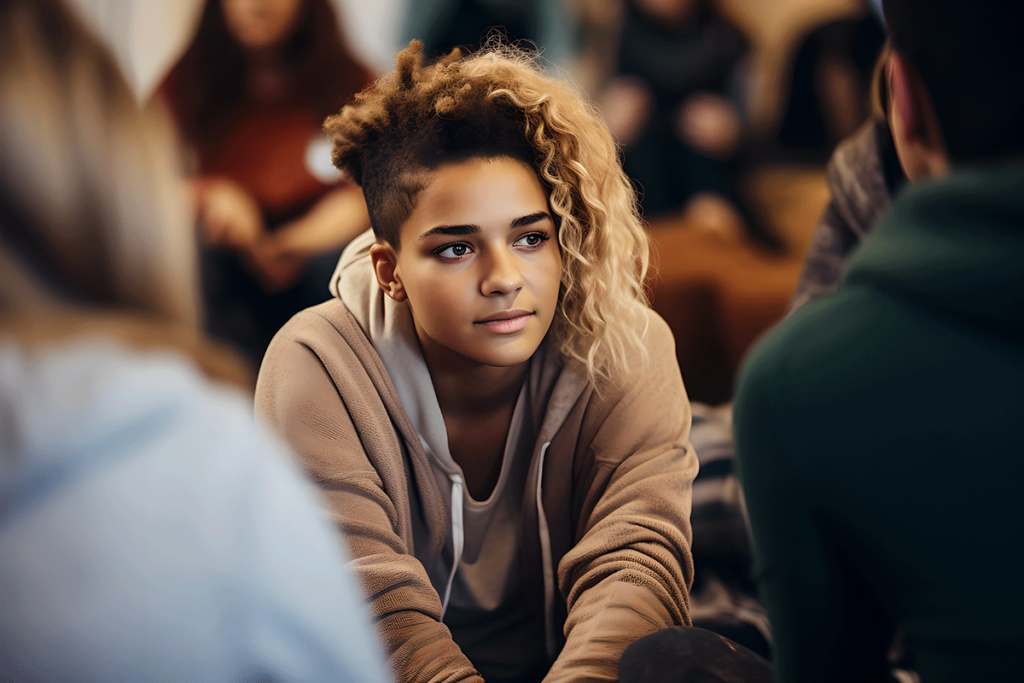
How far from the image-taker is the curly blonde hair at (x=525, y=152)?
2.29 feet

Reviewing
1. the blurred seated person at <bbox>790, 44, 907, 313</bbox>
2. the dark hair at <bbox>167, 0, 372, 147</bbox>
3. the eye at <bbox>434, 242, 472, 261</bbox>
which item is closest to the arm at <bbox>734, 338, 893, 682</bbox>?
the eye at <bbox>434, 242, 472, 261</bbox>

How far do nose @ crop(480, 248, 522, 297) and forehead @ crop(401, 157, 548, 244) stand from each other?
3 centimetres

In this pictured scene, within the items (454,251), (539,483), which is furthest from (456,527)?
(454,251)

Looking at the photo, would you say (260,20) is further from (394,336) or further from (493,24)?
(394,336)

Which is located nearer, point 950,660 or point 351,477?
point 950,660

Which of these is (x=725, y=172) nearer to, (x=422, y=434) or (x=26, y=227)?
(x=422, y=434)

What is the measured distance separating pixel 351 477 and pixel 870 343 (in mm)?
509

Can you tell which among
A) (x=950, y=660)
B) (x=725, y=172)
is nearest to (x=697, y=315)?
(x=725, y=172)

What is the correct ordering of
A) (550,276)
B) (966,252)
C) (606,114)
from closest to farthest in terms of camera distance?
(966,252)
(550,276)
(606,114)

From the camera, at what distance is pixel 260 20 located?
2.43 feet

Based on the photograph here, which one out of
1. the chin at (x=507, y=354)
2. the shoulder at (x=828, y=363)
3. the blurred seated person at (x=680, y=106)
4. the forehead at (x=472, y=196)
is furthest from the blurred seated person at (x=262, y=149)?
the shoulder at (x=828, y=363)

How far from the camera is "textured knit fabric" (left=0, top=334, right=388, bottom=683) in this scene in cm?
61

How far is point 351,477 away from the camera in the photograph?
71 cm

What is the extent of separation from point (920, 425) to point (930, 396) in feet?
0.07
